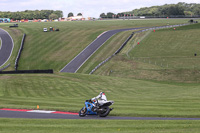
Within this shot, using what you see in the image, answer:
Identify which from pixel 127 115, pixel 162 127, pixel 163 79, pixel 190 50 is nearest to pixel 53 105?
pixel 127 115

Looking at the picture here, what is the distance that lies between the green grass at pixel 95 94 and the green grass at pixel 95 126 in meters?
2.84

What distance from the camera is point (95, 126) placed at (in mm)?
19219

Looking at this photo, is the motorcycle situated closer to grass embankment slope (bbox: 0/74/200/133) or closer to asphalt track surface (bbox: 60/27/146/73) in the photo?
grass embankment slope (bbox: 0/74/200/133)

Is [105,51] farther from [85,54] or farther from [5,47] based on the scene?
[5,47]

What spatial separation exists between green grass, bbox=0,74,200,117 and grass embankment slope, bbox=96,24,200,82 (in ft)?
33.2

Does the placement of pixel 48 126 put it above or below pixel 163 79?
above

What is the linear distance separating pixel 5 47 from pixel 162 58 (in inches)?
1850

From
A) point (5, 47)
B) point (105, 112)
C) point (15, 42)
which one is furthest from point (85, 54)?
point (105, 112)

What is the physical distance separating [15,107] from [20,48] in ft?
215

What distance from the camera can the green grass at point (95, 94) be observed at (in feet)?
80.8

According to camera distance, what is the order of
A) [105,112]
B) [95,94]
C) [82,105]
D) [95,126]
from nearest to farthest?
[95,126], [105,112], [82,105], [95,94]

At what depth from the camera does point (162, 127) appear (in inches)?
724

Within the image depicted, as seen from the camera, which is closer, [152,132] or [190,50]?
[152,132]

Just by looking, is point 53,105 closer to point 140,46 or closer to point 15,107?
point 15,107
